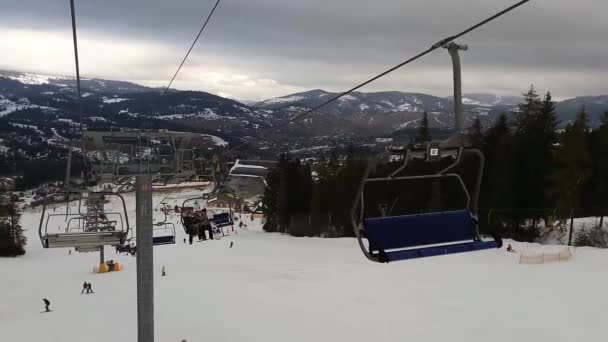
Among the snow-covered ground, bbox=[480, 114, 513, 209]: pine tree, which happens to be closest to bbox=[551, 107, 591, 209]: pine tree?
bbox=[480, 114, 513, 209]: pine tree

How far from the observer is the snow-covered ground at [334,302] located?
50.5ft

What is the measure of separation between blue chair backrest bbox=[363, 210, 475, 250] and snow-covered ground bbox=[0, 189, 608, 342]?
29.1 ft

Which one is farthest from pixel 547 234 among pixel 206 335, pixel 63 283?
pixel 63 283

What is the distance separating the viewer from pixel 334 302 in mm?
19484

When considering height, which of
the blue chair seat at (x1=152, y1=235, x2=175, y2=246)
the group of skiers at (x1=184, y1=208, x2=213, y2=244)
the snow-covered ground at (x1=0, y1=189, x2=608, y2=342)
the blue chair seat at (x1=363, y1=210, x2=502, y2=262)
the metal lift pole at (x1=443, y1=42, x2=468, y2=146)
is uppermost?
the metal lift pole at (x1=443, y1=42, x2=468, y2=146)

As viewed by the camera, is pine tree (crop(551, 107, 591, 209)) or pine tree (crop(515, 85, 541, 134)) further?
pine tree (crop(515, 85, 541, 134))

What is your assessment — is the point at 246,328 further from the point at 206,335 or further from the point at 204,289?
the point at 204,289

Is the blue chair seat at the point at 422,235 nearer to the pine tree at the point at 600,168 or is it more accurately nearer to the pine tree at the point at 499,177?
the pine tree at the point at 600,168

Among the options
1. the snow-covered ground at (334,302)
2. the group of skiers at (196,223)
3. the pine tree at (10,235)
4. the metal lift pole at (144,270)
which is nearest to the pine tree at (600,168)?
the snow-covered ground at (334,302)

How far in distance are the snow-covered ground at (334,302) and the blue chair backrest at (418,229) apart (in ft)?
29.1

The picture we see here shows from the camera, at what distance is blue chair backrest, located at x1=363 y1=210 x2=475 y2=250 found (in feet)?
20.1

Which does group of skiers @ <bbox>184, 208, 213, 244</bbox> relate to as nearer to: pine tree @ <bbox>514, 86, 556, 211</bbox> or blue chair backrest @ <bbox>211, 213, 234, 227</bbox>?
blue chair backrest @ <bbox>211, 213, 234, 227</bbox>

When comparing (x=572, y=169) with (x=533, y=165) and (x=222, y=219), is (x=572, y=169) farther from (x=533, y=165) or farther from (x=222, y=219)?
(x=222, y=219)

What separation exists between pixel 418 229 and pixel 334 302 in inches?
544
